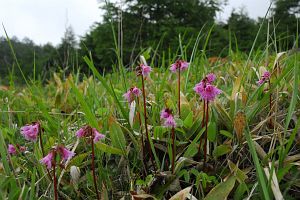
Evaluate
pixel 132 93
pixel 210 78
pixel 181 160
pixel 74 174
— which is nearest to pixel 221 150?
pixel 181 160

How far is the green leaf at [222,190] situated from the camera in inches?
45.4

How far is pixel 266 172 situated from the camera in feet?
3.88

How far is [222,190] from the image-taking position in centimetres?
117

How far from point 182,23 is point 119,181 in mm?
22629

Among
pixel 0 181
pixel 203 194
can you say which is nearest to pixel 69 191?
pixel 0 181

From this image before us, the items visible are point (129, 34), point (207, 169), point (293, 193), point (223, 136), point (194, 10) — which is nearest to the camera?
point (293, 193)

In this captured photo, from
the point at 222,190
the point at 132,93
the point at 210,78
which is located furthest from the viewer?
the point at 132,93

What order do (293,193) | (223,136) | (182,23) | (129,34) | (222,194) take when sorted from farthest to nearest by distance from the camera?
(182,23), (129,34), (223,136), (293,193), (222,194)

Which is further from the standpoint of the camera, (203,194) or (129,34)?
(129,34)

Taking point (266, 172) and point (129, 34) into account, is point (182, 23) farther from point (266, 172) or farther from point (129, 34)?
point (266, 172)

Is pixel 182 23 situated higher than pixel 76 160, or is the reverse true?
pixel 182 23

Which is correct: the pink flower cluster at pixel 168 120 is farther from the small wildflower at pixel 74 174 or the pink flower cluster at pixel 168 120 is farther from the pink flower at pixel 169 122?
the small wildflower at pixel 74 174

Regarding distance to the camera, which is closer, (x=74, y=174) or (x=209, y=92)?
(x=209, y=92)

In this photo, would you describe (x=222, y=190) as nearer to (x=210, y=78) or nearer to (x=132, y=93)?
(x=210, y=78)
